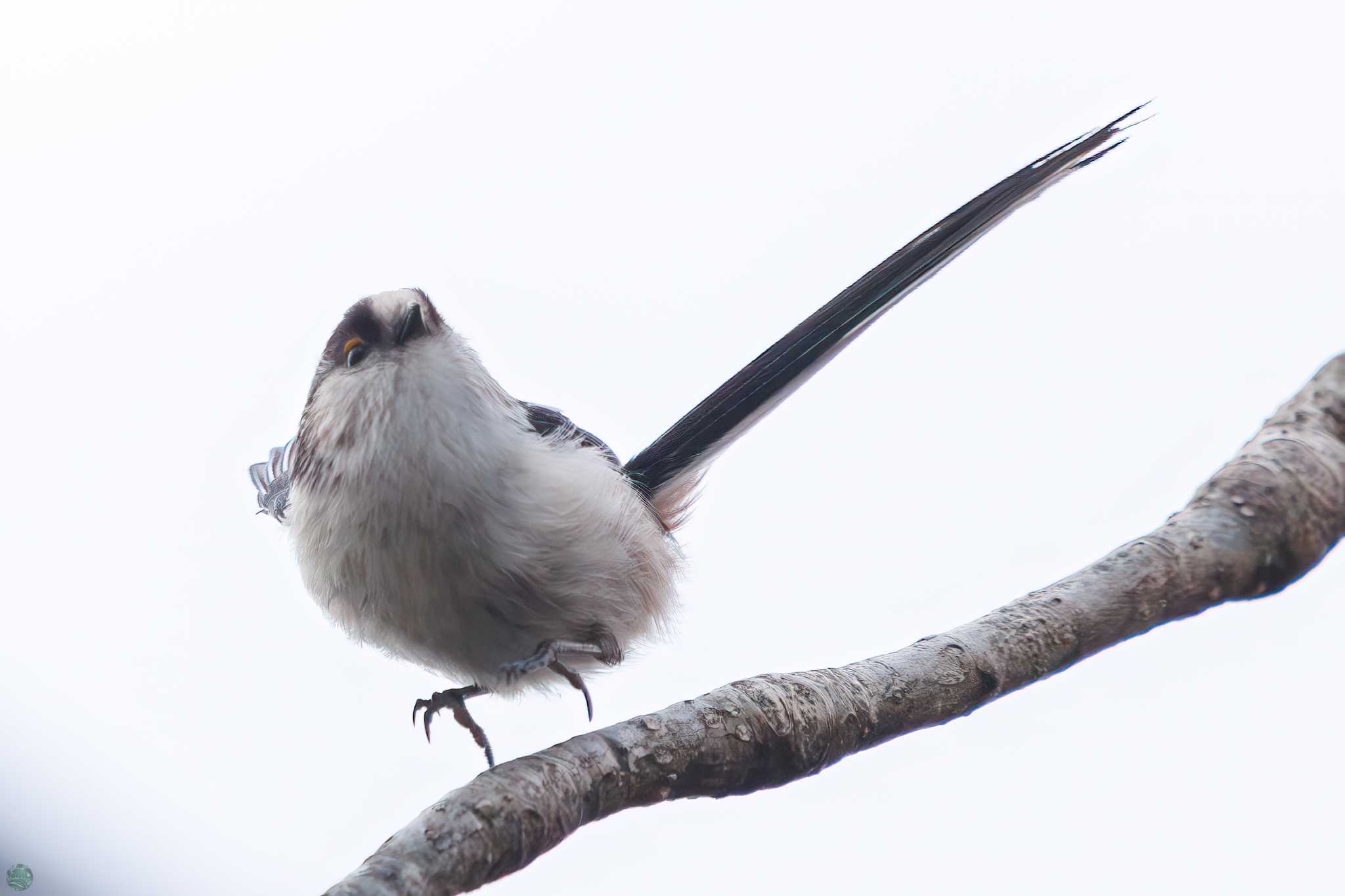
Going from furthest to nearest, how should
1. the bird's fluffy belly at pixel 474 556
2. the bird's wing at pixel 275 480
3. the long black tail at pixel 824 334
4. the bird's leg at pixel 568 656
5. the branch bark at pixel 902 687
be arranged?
the bird's wing at pixel 275 480
the long black tail at pixel 824 334
the bird's leg at pixel 568 656
the bird's fluffy belly at pixel 474 556
the branch bark at pixel 902 687

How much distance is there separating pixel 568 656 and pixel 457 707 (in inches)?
7.8

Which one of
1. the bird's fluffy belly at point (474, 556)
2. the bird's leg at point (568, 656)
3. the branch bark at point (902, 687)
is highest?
the bird's fluffy belly at point (474, 556)

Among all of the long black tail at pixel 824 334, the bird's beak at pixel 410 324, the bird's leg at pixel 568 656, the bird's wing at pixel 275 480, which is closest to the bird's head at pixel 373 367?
the bird's beak at pixel 410 324

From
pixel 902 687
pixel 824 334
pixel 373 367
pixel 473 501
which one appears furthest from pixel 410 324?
pixel 902 687

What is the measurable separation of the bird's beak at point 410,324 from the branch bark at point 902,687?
0.63 metres

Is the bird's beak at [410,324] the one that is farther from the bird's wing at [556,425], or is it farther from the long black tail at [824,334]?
the long black tail at [824,334]

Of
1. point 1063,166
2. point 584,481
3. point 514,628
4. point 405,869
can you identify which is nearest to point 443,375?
point 584,481

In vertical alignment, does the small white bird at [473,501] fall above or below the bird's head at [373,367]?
below

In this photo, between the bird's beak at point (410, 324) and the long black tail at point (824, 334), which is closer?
the bird's beak at point (410, 324)

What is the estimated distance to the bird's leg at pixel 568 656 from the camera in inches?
63.9

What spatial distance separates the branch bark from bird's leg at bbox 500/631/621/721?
238 millimetres

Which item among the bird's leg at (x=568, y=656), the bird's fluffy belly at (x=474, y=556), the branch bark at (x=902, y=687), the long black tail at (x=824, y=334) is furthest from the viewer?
the long black tail at (x=824, y=334)

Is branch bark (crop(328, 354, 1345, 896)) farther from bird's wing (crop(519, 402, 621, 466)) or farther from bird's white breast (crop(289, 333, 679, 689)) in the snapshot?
bird's wing (crop(519, 402, 621, 466))

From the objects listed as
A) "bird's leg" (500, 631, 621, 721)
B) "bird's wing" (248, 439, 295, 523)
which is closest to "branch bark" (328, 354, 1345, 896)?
"bird's leg" (500, 631, 621, 721)
